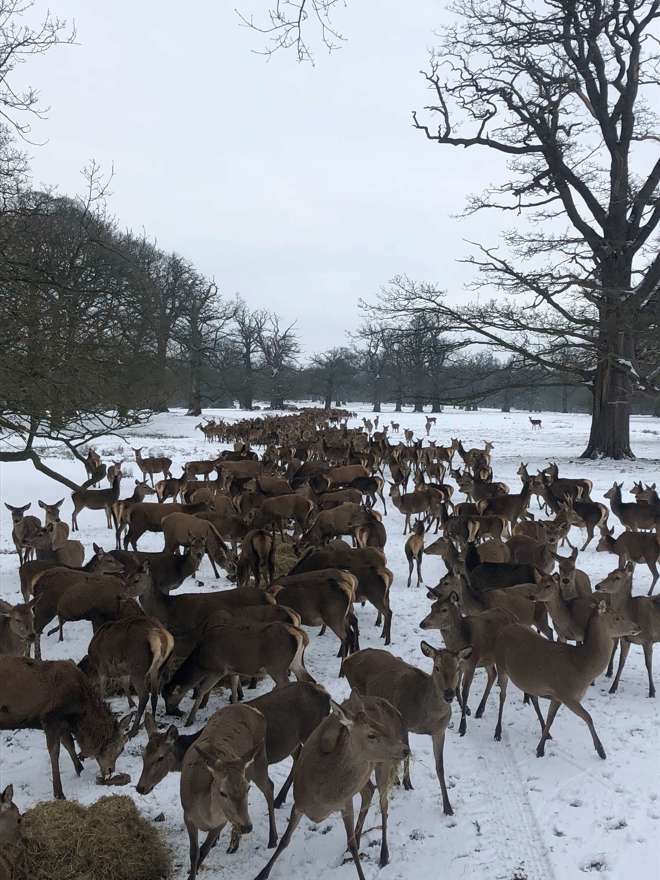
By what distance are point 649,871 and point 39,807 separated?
379cm

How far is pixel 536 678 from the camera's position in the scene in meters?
5.09

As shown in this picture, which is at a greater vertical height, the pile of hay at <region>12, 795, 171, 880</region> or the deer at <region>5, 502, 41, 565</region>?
the deer at <region>5, 502, 41, 565</region>

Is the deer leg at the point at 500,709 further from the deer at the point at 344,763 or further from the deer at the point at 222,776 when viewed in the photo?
the deer at the point at 222,776

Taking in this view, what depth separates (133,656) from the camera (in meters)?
5.18

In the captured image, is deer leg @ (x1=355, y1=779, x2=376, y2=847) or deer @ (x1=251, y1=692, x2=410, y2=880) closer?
deer @ (x1=251, y1=692, x2=410, y2=880)

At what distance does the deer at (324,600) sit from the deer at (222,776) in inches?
92.3

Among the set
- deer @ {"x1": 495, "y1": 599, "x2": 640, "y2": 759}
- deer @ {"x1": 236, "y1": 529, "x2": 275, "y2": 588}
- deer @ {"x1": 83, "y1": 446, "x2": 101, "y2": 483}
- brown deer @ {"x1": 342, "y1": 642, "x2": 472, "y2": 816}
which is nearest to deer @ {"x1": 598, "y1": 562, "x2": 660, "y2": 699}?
deer @ {"x1": 495, "y1": 599, "x2": 640, "y2": 759}

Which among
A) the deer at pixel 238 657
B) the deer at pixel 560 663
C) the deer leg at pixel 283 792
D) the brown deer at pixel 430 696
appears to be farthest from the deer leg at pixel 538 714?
the deer leg at pixel 283 792

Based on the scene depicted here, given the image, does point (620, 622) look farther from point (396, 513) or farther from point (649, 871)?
point (396, 513)

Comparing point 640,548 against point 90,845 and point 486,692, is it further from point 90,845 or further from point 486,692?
point 90,845

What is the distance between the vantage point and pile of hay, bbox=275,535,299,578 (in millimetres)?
9352

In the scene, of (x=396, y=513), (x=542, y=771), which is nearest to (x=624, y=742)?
(x=542, y=771)

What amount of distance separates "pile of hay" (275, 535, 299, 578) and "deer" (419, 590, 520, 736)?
3.31 meters

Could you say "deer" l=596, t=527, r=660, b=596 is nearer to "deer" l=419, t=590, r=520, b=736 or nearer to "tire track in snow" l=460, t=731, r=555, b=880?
"deer" l=419, t=590, r=520, b=736
